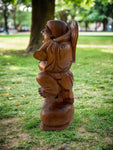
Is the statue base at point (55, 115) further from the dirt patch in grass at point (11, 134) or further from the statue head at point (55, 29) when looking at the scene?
the statue head at point (55, 29)

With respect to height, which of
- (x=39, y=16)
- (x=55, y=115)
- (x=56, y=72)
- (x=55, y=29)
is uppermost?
(x=39, y=16)

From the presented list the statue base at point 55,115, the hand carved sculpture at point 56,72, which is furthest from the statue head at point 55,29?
the statue base at point 55,115

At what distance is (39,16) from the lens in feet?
30.3

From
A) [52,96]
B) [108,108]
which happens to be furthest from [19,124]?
[108,108]

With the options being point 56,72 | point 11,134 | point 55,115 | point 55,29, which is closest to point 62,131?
point 55,115

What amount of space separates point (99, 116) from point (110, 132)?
1.84ft

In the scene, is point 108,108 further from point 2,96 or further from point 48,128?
point 2,96

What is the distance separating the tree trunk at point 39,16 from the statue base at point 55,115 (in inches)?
278

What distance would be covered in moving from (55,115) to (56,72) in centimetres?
73

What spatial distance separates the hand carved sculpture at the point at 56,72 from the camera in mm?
2750

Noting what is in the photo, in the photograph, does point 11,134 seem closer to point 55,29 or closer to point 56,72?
point 56,72

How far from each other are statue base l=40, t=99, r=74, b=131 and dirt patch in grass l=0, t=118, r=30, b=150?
385 mm

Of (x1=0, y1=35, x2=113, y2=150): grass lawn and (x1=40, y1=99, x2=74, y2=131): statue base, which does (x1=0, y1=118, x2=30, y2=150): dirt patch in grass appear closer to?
(x1=0, y1=35, x2=113, y2=150): grass lawn

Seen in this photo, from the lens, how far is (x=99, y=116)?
352cm
